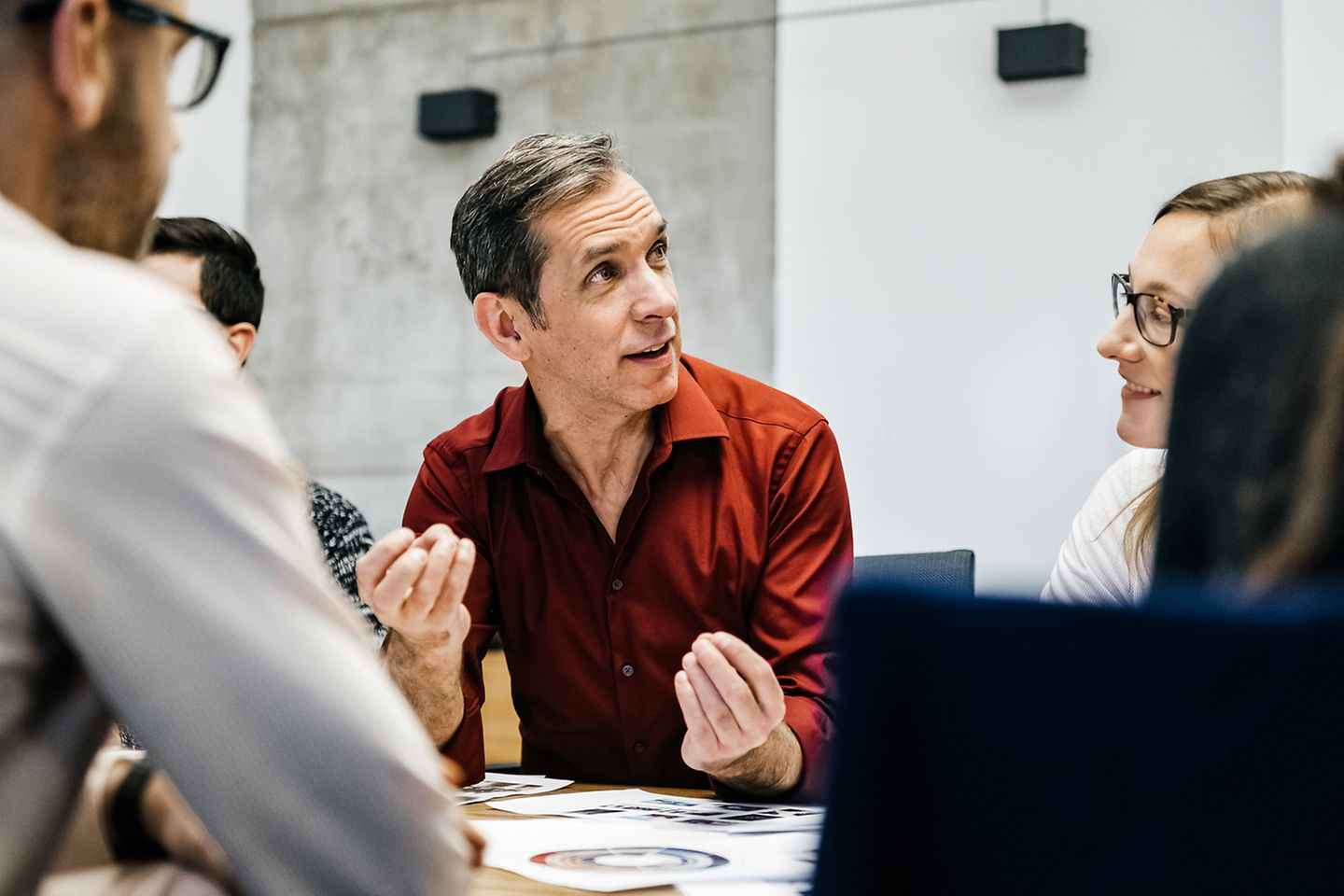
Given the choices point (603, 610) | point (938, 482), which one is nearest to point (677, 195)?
point (938, 482)

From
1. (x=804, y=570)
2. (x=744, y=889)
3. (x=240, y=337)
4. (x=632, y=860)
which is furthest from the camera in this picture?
(x=240, y=337)

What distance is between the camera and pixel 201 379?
0.67m

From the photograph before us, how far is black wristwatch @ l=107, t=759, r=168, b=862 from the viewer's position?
827 mm

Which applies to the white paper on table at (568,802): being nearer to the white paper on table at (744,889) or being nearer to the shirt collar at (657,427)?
the white paper on table at (744,889)

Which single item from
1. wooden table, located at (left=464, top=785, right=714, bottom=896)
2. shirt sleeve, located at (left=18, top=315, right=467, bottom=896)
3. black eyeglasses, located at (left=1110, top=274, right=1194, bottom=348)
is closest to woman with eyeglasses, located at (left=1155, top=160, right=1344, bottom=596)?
shirt sleeve, located at (left=18, top=315, right=467, bottom=896)

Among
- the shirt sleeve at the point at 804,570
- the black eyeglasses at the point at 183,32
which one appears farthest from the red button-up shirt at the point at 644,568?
the black eyeglasses at the point at 183,32

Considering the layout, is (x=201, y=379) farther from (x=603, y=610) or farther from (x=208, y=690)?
(x=603, y=610)

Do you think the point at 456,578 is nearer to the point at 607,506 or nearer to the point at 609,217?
the point at 607,506

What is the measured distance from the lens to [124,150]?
0.84 meters

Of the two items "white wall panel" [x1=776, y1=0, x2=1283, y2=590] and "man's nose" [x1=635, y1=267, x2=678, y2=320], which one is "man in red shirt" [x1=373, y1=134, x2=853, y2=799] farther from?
"white wall panel" [x1=776, y1=0, x2=1283, y2=590]

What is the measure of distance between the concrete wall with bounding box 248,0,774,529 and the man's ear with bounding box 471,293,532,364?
2.12 meters

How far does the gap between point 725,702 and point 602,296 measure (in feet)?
3.15

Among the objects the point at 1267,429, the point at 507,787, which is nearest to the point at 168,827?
the point at 1267,429

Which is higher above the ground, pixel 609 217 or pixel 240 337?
pixel 609 217
